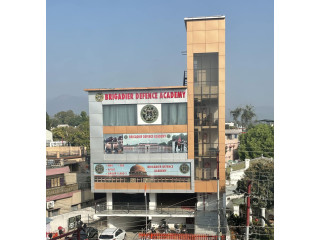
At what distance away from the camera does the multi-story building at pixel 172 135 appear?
22.4m

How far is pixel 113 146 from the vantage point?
2344cm

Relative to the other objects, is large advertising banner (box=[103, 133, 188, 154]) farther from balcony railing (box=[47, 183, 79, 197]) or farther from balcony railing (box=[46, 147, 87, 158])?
balcony railing (box=[46, 147, 87, 158])

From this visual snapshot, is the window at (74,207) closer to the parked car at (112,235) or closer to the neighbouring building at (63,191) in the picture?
the neighbouring building at (63,191)

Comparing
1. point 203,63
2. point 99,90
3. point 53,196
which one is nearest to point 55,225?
point 53,196

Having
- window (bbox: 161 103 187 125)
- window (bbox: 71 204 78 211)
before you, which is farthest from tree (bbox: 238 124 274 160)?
window (bbox: 71 204 78 211)

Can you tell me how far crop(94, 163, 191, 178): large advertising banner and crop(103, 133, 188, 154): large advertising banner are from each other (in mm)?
1025

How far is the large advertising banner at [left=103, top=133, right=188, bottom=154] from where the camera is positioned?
22766mm

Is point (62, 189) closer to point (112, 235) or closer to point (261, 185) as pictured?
point (112, 235)

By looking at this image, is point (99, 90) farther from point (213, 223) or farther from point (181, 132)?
point (213, 223)

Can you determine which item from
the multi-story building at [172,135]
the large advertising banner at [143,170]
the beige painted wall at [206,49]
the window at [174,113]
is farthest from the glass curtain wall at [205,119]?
the large advertising banner at [143,170]

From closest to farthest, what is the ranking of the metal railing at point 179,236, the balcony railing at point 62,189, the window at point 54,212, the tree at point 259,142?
the metal railing at point 179,236 → the window at point 54,212 → the balcony railing at point 62,189 → the tree at point 259,142

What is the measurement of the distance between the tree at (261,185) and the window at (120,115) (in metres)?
9.83

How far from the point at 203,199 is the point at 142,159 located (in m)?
5.55

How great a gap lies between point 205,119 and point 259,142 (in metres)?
19.7
